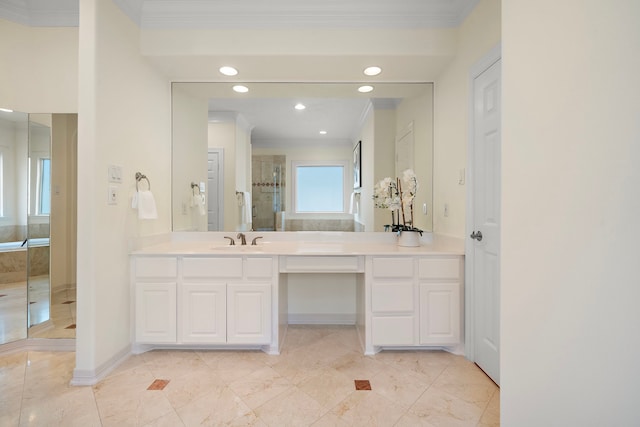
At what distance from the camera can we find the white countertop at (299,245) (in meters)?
2.21

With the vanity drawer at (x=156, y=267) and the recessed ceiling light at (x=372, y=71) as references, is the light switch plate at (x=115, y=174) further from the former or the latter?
the recessed ceiling light at (x=372, y=71)

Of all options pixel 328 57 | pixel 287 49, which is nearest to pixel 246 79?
pixel 287 49

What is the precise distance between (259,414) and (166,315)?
106 cm

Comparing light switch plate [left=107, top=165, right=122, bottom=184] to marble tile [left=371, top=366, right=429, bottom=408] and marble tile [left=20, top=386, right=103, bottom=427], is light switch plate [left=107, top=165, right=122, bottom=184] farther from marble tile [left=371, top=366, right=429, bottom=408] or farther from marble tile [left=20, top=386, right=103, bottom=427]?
marble tile [left=371, top=366, right=429, bottom=408]

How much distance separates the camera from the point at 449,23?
Answer: 2.26 meters

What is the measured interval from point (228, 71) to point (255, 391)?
2.43 m

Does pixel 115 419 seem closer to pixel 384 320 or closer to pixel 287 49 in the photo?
pixel 384 320

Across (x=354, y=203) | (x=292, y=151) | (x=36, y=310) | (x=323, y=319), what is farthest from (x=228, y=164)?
(x=36, y=310)

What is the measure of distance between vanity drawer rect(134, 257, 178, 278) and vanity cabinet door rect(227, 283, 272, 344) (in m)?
0.44

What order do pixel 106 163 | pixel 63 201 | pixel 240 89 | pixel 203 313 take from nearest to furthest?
pixel 106 163 < pixel 203 313 < pixel 63 201 < pixel 240 89

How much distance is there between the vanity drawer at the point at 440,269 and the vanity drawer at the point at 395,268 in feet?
0.27

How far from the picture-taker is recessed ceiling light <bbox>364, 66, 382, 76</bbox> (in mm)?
2455

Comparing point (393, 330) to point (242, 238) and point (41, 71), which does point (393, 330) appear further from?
point (41, 71)

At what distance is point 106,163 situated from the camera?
1.94 meters
